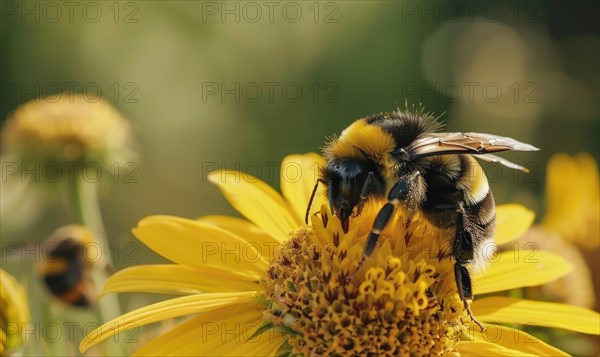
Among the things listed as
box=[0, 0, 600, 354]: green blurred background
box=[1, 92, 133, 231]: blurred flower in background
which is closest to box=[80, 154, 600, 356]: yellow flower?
box=[1, 92, 133, 231]: blurred flower in background

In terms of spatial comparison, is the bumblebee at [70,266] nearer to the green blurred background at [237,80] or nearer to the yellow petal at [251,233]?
the yellow petal at [251,233]

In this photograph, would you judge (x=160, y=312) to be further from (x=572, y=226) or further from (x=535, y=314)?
(x=572, y=226)

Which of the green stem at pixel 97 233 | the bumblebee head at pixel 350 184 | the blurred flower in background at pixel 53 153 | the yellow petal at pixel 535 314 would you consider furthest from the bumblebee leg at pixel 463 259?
the blurred flower in background at pixel 53 153

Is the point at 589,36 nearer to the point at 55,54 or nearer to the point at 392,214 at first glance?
the point at 55,54

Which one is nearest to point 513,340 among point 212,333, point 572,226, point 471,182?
point 471,182

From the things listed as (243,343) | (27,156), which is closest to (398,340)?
(243,343)

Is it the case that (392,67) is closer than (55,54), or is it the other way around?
(55,54)
